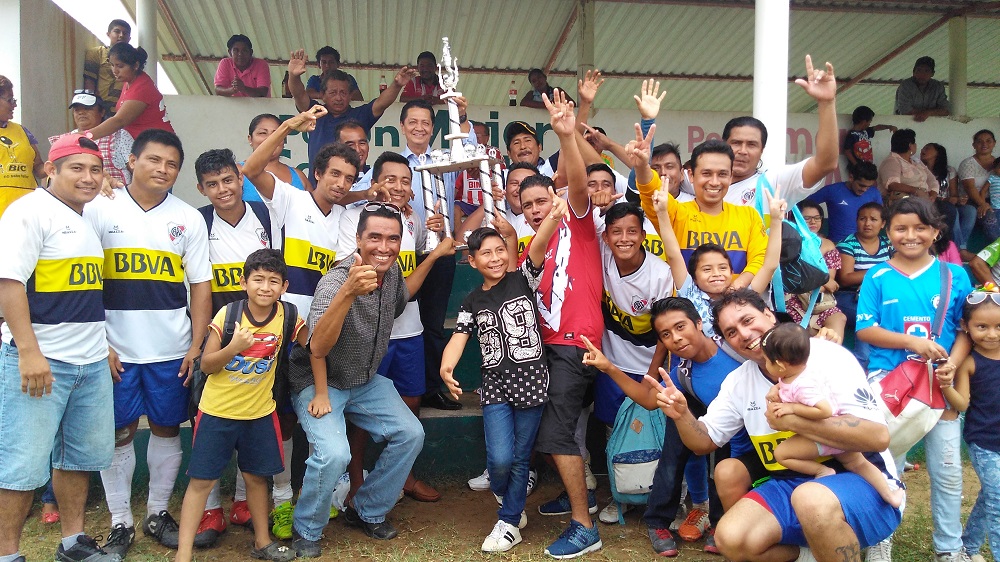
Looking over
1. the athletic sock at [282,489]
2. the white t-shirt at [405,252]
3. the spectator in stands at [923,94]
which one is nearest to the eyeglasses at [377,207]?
the white t-shirt at [405,252]

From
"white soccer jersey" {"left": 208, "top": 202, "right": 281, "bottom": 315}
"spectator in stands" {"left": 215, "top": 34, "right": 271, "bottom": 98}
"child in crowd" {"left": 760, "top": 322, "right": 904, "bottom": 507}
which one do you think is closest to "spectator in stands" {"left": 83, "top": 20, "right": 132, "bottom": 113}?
"spectator in stands" {"left": 215, "top": 34, "right": 271, "bottom": 98}

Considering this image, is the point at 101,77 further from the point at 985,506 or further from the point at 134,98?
the point at 985,506

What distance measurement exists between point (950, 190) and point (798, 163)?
4863 millimetres

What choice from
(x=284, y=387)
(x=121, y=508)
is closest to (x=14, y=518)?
(x=121, y=508)

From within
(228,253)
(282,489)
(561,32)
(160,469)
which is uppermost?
(561,32)

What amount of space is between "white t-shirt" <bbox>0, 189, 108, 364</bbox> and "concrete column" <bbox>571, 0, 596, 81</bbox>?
19.4 ft

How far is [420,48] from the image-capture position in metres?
9.17

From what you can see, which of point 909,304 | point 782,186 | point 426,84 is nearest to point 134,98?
point 426,84

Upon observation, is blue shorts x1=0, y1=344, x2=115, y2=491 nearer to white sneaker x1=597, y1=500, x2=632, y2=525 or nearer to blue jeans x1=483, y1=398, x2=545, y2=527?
blue jeans x1=483, y1=398, x2=545, y2=527

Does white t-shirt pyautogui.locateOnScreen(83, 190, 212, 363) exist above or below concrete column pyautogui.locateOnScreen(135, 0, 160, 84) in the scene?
below

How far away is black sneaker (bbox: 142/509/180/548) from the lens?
3348 millimetres

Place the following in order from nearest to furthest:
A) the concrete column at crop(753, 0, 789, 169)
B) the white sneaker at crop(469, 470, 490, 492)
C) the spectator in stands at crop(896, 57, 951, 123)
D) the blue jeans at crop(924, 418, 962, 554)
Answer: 1. the blue jeans at crop(924, 418, 962, 554)
2. the white sneaker at crop(469, 470, 490, 492)
3. the concrete column at crop(753, 0, 789, 169)
4. the spectator in stands at crop(896, 57, 951, 123)

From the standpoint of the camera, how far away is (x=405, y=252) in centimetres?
393

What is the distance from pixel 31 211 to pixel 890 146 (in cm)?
759
